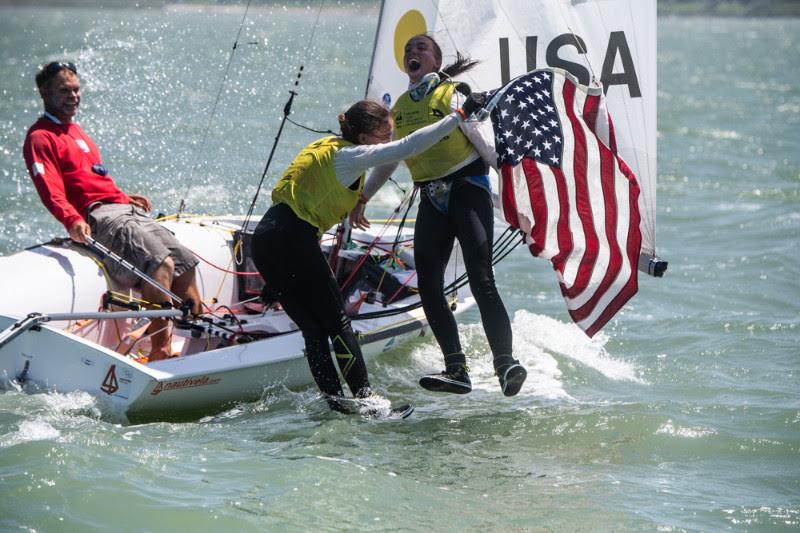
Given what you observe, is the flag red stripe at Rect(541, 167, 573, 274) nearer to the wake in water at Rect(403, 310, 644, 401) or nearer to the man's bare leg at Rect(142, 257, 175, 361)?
the wake in water at Rect(403, 310, 644, 401)

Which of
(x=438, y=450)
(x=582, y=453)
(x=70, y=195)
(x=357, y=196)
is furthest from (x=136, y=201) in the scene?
(x=582, y=453)

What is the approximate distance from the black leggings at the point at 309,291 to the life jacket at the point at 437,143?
626 mm

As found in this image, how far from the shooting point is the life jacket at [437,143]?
5.16 meters

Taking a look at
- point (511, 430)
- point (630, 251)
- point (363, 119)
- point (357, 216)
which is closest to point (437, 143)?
point (363, 119)

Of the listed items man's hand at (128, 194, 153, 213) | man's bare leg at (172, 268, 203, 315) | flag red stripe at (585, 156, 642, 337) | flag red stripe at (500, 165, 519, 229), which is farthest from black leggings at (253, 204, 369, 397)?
A: man's hand at (128, 194, 153, 213)

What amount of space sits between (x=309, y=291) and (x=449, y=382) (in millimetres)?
738

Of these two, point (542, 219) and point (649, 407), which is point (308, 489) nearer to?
point (542, 219)

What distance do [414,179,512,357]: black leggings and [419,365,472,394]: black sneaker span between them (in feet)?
0.40

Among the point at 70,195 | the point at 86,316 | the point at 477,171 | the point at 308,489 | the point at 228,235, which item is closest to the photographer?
the point at 308,489

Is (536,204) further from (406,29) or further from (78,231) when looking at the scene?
(78,231)

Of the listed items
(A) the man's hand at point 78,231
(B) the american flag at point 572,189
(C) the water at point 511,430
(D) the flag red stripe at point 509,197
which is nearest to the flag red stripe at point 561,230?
(B) the american flag at point 572,189

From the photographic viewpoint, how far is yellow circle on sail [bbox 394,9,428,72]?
6.32 metres

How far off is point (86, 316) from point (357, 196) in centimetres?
126

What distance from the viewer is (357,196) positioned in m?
4.95
